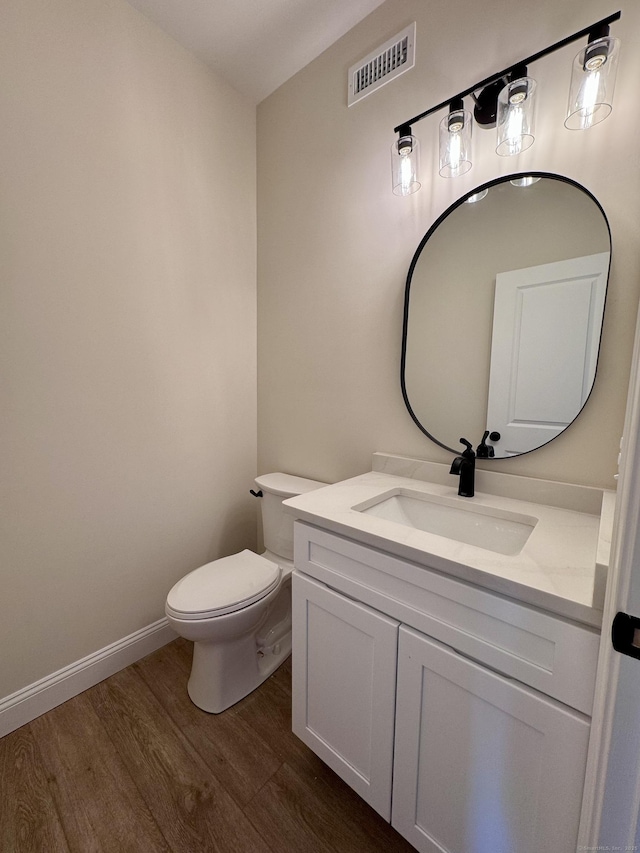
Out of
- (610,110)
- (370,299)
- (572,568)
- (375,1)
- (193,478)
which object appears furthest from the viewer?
(193,478)

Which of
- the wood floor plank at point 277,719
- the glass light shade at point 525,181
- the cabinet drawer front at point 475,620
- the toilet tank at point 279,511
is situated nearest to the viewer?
the cabinet drawer front at point 475,620

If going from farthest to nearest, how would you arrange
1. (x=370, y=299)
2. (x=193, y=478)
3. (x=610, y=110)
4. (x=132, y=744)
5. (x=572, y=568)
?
1. (x=193, y=478)
2. (x=370, y=299)
3. (x=132, y=744)
4. (x=610, y=110)
5. (x=572, y=568)

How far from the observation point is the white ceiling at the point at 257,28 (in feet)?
4.57

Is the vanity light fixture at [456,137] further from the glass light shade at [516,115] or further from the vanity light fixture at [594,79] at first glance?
the vanity light fixture at [594,79]

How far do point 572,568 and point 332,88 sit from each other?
6.59 ft

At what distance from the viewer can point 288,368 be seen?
187 cm

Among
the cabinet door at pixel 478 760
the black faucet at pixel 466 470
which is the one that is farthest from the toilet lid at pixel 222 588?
the black faucet at pixel 466 470

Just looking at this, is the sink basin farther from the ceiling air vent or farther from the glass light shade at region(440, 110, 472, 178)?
the ceiling air vent

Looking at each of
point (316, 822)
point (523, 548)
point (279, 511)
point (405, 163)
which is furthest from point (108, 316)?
point (316, 822)

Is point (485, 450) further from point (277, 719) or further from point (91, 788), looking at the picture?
point (91, 788)

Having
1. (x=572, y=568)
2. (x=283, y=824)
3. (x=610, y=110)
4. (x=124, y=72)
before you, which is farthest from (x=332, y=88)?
(x=283, y=824)

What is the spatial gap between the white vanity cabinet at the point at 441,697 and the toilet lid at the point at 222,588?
303 millimetres

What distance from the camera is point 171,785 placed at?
1.13 metres

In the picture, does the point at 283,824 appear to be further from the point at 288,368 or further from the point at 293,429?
the point at 288,368
